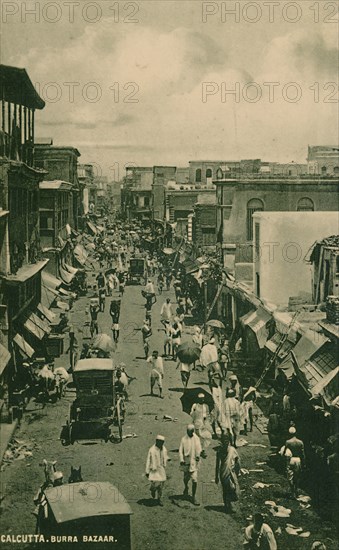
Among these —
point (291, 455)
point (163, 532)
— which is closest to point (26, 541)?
point (163, 532)

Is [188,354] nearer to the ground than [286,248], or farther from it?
nearer to the ground

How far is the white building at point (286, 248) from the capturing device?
26.5 metres

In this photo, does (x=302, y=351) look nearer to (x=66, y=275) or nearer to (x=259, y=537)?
(x=259, y=537)

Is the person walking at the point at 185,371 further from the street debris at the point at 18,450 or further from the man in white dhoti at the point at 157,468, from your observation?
the man in white dhoti at the point at 157,468

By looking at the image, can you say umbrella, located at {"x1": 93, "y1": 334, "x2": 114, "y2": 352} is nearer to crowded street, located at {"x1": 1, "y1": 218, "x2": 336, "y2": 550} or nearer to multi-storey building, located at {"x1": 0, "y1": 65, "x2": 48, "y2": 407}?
crowded street, located at {"x1": 1, "y1": 218, "x2": 336, "y2": 550}

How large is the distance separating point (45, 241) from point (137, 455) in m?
26.9

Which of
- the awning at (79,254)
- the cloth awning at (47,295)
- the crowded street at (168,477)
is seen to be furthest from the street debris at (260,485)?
the awning at (79,254)

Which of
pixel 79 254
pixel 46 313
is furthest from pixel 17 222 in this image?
pixel 79 254

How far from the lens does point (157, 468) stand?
14633 mm

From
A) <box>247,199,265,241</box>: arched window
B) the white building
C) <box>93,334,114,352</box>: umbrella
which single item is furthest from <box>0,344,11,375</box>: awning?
<box>247,199,265,241</box>: arched window

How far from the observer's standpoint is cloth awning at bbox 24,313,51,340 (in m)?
25.3

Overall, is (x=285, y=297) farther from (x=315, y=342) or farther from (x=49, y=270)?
(x=49, y=270)

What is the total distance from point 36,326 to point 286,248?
10359 millimetres

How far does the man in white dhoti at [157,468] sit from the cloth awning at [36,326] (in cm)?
1143
